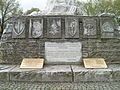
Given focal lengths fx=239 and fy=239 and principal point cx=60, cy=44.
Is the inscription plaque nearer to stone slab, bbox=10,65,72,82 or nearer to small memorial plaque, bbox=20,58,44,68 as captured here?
small memorial plaque, bbox=20,58,44,68

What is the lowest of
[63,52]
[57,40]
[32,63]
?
[32,63]

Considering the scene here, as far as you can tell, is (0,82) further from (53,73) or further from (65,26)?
(65,26)

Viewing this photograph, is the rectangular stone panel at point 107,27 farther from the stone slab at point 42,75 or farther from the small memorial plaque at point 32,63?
the small memorial plaque at point 32,63

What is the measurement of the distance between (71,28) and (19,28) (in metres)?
1.81

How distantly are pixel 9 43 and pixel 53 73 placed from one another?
7.59ft

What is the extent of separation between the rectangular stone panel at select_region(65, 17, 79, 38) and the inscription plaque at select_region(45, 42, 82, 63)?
284mm

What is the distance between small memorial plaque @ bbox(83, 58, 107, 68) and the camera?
7433mm

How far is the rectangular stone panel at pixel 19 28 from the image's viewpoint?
830 centimetres

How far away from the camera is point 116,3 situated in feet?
97.6

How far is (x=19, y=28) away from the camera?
836cm

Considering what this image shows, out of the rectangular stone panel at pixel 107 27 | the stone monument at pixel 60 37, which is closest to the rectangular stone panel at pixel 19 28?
the stone monument at pixel 60 37

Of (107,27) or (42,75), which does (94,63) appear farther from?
(42,75)

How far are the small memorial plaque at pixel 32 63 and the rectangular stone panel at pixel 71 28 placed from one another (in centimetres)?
130

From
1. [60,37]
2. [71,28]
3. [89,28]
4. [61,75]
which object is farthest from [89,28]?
[61,75]
